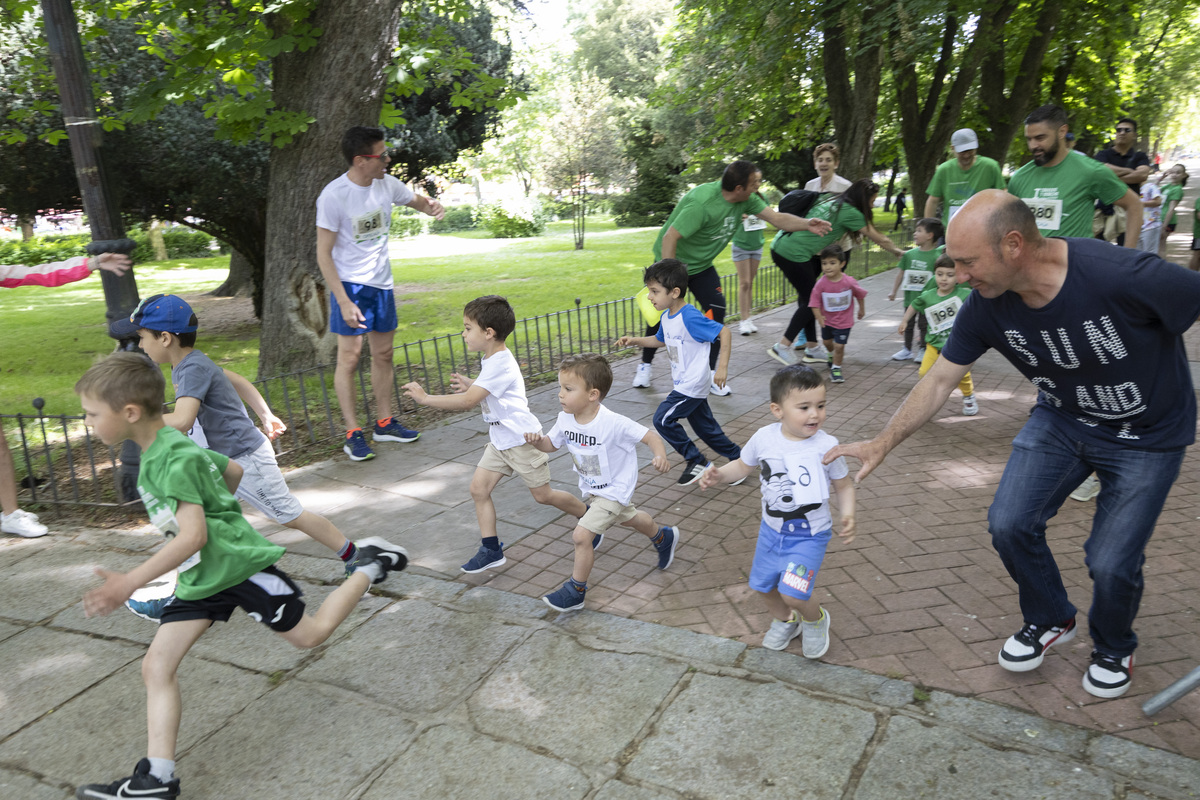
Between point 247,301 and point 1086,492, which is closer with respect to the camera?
point 1086,492

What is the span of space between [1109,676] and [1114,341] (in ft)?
4.21

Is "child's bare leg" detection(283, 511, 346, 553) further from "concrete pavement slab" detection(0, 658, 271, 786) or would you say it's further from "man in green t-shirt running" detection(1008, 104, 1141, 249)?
"man in green t-shirt running" detection(1008, 104, 1141, 249)

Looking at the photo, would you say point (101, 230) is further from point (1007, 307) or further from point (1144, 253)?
point (1144, 253)

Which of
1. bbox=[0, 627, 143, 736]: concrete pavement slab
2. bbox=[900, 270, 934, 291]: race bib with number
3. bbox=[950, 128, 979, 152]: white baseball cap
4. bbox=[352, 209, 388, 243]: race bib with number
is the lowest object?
bbox=[0, 627, 143, 736]: concrete pavement slab

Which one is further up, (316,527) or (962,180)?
(962,180)

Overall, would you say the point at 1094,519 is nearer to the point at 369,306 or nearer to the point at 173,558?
the point at 173,558

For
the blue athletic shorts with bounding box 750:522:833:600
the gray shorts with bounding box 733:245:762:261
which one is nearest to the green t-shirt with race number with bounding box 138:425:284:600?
the blue athletic shorts with bounding box 750:522:833:600

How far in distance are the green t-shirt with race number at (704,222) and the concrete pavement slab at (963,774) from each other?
4672mm

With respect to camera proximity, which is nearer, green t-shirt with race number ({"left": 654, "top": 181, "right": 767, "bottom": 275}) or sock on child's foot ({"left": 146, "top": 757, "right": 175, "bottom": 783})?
sock on child's foot ({"left": 146, "top": 757, "right": 175, "bottom": 783})

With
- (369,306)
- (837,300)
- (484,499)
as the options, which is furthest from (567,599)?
(837,300)

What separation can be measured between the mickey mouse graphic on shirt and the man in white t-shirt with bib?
3.67 meters

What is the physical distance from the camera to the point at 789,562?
10.5ft

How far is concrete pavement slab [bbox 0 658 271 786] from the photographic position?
9.80 ft

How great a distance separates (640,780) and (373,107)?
6741 millimetres
